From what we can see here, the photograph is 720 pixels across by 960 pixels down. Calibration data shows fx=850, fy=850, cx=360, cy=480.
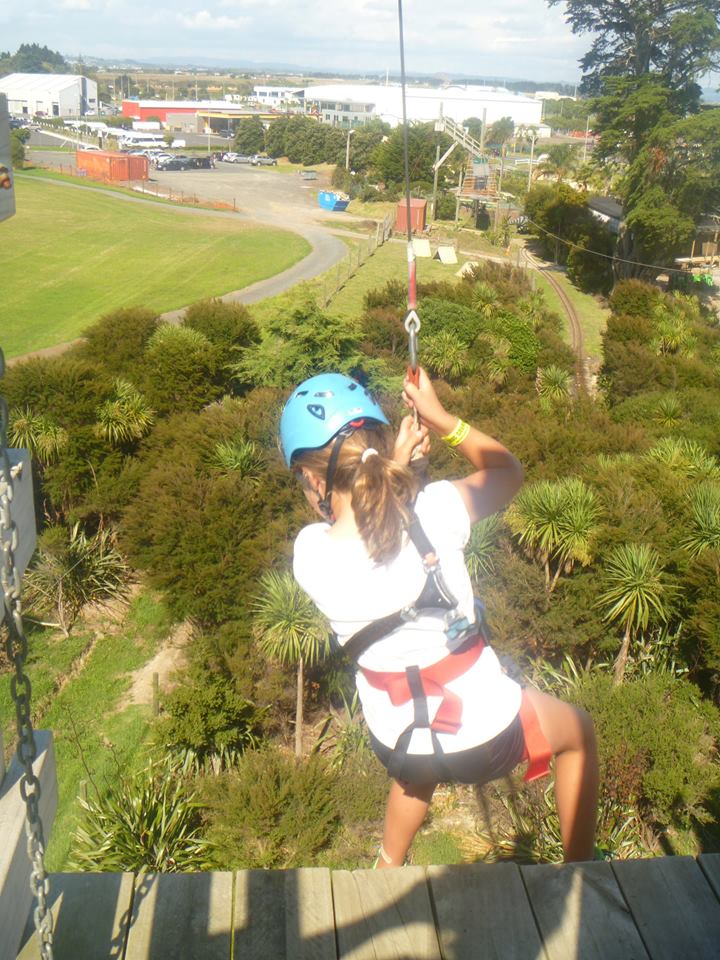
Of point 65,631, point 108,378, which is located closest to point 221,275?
point 108,378

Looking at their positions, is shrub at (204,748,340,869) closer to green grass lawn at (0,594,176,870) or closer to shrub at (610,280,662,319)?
green grass lawn at (0,594,176,870)

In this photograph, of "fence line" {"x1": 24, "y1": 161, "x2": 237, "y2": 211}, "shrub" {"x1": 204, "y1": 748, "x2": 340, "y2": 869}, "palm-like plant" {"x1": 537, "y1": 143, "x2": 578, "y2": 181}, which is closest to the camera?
"shrub" {"x1": 204, "y1": 748, "x2": 340, "y2": 869}

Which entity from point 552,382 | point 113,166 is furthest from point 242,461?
point 113,166

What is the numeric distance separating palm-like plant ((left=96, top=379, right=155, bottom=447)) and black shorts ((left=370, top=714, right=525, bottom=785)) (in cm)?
1247

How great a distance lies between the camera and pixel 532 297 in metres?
28.2

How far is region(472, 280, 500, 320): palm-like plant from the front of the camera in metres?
25.2

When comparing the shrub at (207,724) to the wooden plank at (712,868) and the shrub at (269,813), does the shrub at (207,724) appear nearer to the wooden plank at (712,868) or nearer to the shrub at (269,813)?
the shrub at (269,813)

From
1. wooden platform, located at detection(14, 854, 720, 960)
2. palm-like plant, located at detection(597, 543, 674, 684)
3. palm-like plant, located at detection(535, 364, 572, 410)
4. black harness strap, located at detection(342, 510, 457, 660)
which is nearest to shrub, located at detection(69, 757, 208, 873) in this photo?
palm-like plant, located at detection(597, 543, 674, 684)

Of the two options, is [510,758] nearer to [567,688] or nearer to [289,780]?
[289,780]

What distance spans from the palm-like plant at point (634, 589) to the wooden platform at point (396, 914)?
6983 mm

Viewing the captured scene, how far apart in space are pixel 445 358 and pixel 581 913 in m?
18.3

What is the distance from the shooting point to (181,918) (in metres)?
2.52

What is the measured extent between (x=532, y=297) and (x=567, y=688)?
67.5ft

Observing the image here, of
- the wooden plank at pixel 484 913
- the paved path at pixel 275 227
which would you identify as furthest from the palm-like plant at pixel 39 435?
the paved path at pixel 275 227
